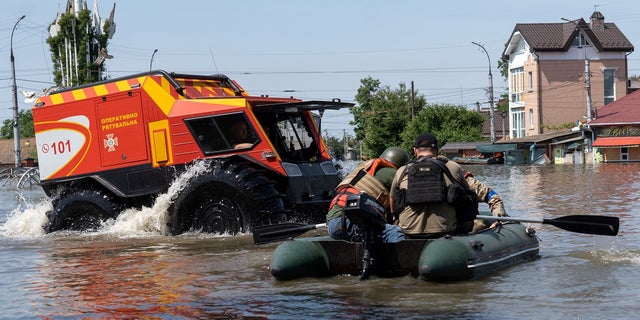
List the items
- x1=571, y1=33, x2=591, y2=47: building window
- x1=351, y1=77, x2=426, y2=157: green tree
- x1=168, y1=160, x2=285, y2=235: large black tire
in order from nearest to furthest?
x1=168, y1=160, x2=285, y2=235: large black tire < x1=571, y1=33, x2=591, y2=47: building window < x1=351, y1=77, x2=426, y2=157: green tree

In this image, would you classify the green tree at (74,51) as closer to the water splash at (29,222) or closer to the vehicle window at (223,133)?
the water splash at (29,222)

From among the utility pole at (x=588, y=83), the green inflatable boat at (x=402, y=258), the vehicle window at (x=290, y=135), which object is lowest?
the green inflatable boat at (x=402, y=258)

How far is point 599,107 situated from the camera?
235 ft

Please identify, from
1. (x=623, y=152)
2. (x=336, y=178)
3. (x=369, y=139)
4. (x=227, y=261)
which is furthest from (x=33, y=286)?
(x=369, y=139)

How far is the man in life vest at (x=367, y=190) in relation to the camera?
10.7m

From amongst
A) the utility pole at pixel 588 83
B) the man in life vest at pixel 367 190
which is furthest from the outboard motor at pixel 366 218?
the utility pole at pixel 588 83

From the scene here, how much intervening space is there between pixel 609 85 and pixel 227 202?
61.4 meters

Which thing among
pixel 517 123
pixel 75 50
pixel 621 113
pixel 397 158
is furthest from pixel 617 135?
pixel 397 158

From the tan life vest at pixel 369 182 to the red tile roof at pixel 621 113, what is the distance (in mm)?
52460

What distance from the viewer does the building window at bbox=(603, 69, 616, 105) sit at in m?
72.6

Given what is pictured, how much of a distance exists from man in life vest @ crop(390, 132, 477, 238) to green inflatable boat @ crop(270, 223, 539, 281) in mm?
224

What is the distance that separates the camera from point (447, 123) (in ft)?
Result: 285

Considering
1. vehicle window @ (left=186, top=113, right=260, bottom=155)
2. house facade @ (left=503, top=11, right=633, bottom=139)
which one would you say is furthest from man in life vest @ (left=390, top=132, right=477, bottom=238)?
house facade @ (left=503, top=11, right=633, bottom=139)

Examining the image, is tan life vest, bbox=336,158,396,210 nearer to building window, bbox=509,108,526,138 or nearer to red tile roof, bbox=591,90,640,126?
red tile roof, bbox=591,90,640,126
